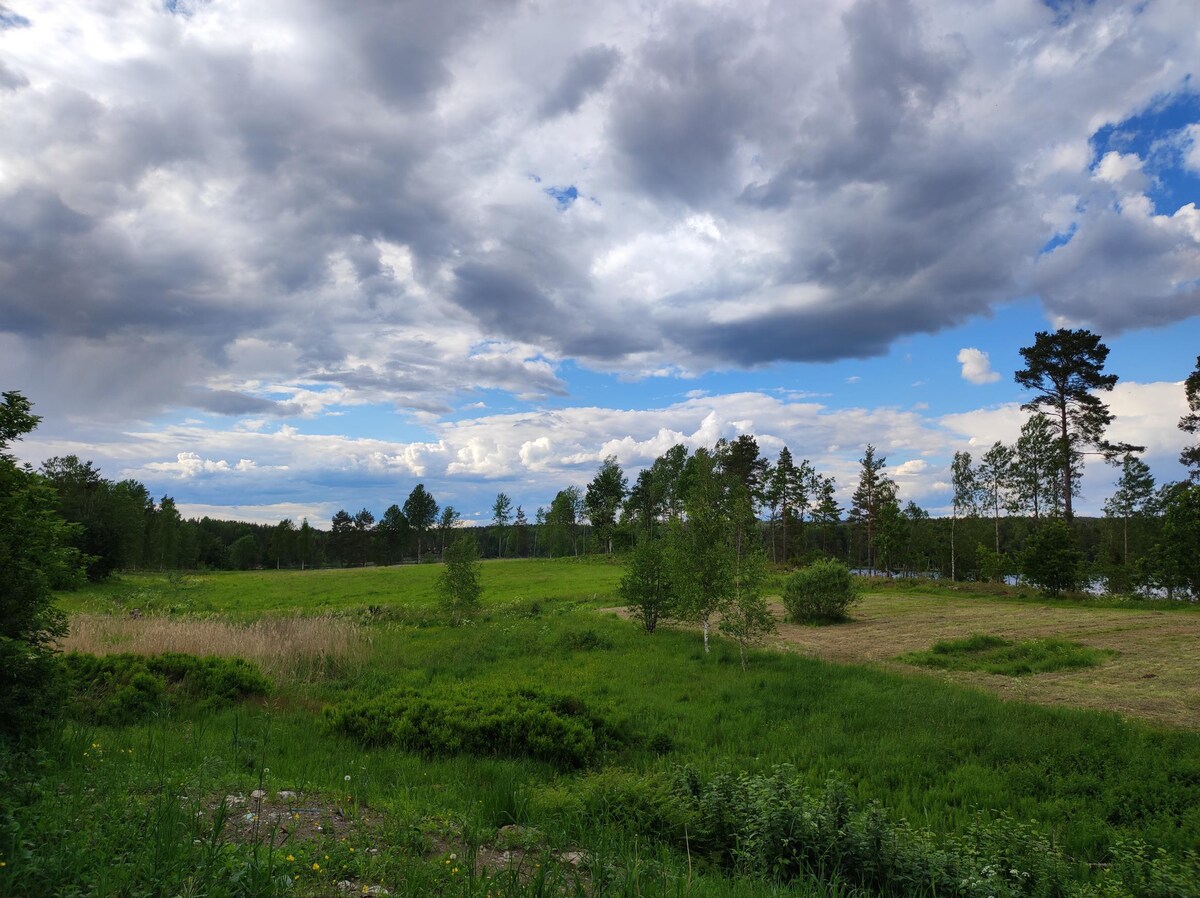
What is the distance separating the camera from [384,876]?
4.20 metres

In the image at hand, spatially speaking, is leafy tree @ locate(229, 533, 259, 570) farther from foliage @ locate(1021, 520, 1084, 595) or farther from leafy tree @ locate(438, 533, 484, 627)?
foliage @ locate(1021, 520, 1084, 595)

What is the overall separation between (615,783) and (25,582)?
7.05 metres

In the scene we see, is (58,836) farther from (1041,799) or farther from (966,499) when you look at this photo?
(966,499)

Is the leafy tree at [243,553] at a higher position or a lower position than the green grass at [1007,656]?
lower

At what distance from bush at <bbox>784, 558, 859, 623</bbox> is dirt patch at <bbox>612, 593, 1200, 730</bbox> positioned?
82 cm

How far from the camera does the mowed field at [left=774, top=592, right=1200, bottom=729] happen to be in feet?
41.1

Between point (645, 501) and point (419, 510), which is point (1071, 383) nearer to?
point (645, 501)

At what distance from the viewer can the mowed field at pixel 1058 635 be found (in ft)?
41.1

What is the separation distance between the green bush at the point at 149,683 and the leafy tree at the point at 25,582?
124 inches

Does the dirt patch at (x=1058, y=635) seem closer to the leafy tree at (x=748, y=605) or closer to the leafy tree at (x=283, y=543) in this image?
the leafy tree at (x=748, y=605)

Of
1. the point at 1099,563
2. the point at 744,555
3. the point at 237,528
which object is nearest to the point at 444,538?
the point at 237,528

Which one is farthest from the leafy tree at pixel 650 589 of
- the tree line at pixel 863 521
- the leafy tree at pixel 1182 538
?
the leafy tree at pixel 1182 538

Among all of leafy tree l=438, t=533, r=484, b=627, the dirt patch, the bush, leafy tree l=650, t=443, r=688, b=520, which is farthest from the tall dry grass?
leafy tree l=650, t=443, r=688, b=520

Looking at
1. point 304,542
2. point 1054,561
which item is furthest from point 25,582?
point 304,542
